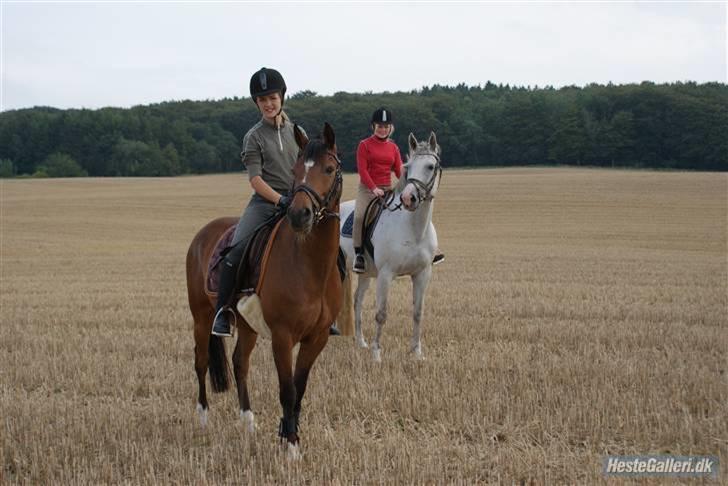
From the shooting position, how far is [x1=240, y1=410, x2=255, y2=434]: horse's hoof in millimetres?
6102

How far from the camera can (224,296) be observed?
20.1 ft

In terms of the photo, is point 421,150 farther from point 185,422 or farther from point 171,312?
point 171,312

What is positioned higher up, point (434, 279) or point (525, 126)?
point (525, 126)

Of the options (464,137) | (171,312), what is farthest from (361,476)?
(464,137)

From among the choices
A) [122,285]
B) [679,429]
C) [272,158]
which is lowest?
[122,285]

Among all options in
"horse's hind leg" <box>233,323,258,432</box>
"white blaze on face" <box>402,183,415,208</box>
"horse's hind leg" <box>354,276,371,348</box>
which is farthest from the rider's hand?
"horse's hind leg" <box>354,276,371,348</box>

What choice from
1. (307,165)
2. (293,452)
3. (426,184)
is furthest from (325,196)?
(426,184)

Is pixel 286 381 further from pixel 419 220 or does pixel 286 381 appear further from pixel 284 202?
pixel 419 220

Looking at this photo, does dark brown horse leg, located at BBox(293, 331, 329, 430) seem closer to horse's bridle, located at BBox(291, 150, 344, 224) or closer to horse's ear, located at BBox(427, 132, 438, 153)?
horse's bridle, located at BBox(291, 150, 344, 224)

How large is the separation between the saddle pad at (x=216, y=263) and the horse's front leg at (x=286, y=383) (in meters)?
1.14

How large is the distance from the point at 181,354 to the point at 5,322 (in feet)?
15.2

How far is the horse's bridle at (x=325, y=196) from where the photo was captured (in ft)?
16.6

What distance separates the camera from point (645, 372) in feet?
25.1

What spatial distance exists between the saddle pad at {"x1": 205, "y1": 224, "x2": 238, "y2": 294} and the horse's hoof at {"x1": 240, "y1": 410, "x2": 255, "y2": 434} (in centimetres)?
112
